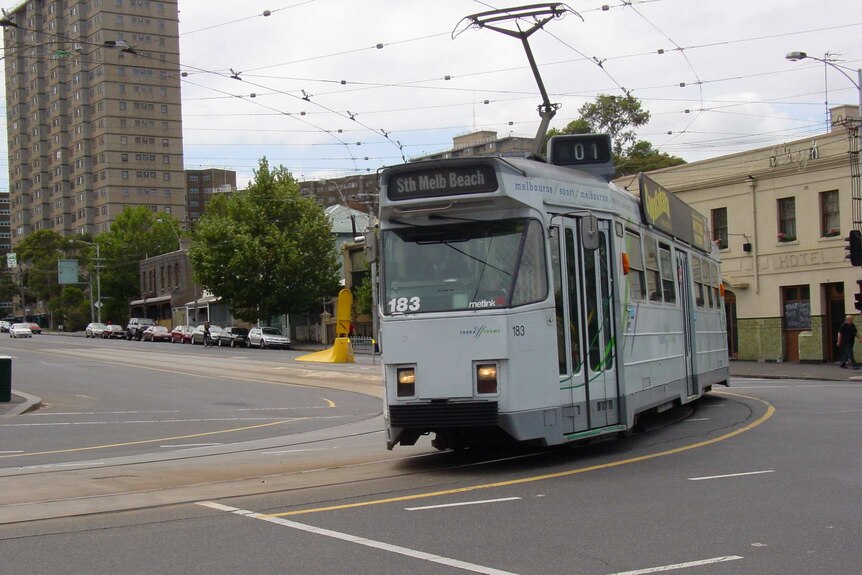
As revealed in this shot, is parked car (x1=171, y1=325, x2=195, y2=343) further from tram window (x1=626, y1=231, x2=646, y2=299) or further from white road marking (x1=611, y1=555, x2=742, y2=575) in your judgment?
white road marking (x1=611, y1=555, x2=742, y2=575)

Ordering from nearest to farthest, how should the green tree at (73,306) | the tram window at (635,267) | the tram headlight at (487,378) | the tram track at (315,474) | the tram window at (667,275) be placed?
the tram track at (315,474)
the tram headlight at (487,378)
the tram window at (635,267)
the tram window at (667,275)
the green tree at (73,306)

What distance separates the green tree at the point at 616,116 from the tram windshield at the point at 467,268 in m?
53.1

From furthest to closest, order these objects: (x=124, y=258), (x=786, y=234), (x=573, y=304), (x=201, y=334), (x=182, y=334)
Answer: (x=124, y=258) → (x=182, y=334) → (x=201, y=334) → (x=786, y=234) → (x=573, y=304)

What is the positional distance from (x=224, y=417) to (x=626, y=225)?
12.1 m

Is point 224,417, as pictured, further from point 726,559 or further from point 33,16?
point 33,16

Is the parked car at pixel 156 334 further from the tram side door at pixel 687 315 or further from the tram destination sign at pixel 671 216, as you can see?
the tram side door at pixel 687 315

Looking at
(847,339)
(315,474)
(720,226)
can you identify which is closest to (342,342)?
(720,226)

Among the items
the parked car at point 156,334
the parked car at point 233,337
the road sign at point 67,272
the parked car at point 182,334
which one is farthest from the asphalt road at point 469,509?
the road sign at point 67,272

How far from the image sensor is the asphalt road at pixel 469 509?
23.3 ft

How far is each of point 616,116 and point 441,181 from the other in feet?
178

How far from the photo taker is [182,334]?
75.3 metres

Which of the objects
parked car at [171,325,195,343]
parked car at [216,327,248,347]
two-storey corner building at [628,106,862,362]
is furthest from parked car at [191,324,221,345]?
two-storey corner building at [628,106,862,362]

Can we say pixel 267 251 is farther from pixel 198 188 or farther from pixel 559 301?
pixel 198 188

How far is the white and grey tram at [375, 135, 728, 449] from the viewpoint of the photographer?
10922 millimetres
